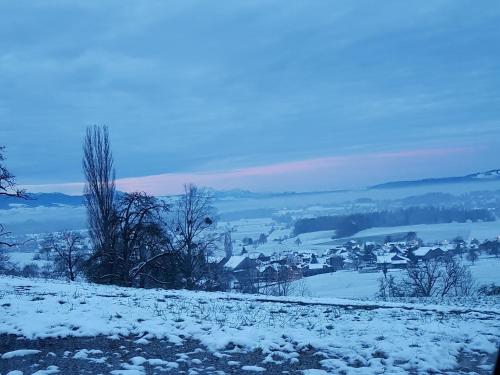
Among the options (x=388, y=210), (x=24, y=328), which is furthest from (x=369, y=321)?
(x=388, y=210)

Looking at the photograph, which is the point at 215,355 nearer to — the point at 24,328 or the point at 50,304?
the point at 24,328

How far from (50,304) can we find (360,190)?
98.9 m

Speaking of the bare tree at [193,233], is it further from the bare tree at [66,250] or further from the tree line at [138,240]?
the bare tree at [66,250]

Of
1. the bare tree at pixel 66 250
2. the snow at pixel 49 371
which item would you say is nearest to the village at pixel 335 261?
the bare tree at pixel 66 250

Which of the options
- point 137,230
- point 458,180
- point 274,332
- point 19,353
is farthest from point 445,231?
point 19,353

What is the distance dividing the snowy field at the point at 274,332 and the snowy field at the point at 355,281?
18491 mm

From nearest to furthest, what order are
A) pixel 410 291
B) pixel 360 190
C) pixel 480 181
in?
pixel 410 291 < pixel 480 181 < pixel 360 190

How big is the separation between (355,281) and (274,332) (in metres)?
33.1

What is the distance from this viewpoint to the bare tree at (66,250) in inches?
1247

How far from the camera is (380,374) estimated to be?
684 cm

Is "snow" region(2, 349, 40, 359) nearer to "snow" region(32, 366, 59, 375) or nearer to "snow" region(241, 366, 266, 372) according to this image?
"snow" region(32, 366, 59, 375)

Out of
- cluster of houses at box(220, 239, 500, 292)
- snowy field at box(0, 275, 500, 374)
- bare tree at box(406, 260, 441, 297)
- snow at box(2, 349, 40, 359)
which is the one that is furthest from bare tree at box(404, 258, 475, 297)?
snow at box(2, 349, 40, 359)

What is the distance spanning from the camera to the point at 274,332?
916cm

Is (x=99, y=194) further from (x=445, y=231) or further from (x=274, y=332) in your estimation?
(x=445, y=231)
